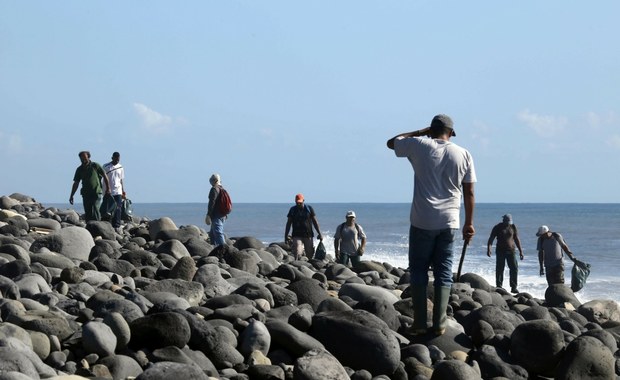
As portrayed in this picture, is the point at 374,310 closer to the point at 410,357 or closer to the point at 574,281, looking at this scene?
the point at 410,357

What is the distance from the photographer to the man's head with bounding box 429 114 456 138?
25.1 feet

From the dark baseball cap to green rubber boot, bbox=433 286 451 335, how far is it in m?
1.18

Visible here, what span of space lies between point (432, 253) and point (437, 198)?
0.42m

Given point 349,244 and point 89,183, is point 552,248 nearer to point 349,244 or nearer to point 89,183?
point 349,244

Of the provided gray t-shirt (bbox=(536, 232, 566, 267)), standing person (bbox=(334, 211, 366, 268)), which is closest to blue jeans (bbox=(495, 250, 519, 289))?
gray t-shirt (bbox=(536, 232, 566, 267))

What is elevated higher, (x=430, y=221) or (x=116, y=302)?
(x=430, y=221)

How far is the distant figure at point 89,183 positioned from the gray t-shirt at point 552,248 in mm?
7128

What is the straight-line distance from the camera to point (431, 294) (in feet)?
32.0

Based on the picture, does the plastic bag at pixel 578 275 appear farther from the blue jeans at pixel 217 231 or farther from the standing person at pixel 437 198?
the standing person at pixel 437 198

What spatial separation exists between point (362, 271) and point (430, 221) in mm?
8005

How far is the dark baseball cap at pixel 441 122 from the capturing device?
764cm

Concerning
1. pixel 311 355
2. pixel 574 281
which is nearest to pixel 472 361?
pixel 311 355

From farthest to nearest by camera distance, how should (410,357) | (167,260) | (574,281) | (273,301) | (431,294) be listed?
(574,281), (167,260), (431,294), (273,301), (410,357)

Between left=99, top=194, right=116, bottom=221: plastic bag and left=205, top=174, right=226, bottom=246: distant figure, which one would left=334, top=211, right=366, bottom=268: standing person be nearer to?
left=205, top=174, right=226, bottom=246: distant figure
